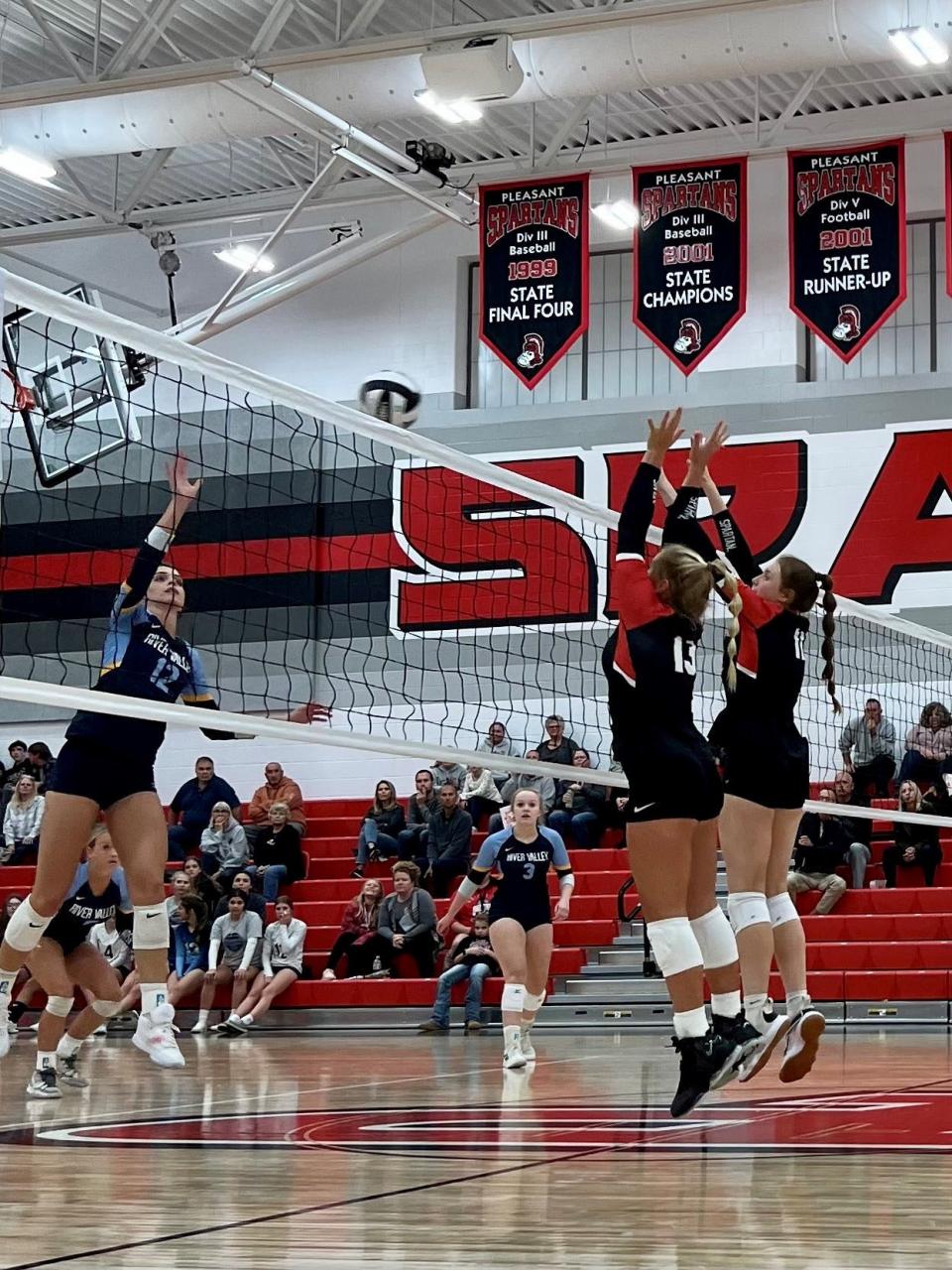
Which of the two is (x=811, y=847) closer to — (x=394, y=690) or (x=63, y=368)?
(x=394, y=690)

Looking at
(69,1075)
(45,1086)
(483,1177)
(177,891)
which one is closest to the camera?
(483,1177)

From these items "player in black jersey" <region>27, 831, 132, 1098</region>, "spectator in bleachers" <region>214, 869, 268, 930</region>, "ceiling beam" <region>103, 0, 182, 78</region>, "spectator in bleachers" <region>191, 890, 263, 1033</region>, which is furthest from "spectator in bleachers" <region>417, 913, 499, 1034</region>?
"ceiling beam" <region>103, 0, 182, 78</region>

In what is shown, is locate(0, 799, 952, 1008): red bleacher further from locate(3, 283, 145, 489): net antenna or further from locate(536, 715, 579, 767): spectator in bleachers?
locate(3, 283, 145, 489): net antenna

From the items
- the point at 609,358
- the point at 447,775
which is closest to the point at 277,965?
the point at 447,775

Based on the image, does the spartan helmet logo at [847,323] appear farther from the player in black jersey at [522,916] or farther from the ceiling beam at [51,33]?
the ceiling beam at [51,33]

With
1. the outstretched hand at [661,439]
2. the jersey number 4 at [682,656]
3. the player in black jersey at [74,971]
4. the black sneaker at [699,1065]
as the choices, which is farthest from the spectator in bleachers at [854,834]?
the black sneaker at [699,1065]

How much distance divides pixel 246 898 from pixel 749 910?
11.1 meters

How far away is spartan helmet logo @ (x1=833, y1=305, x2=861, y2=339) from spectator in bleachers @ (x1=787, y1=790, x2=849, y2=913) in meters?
4.70

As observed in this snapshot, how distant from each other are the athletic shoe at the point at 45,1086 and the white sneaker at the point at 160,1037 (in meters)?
0.87

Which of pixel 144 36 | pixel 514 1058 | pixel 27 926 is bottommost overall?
pixel 514 1058

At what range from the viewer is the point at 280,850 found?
63.3ft

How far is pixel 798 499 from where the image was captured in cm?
2127

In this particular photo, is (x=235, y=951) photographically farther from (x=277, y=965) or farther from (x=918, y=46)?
(x=918, y=46)

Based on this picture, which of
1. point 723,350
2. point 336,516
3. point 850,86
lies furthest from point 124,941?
point 850,86
